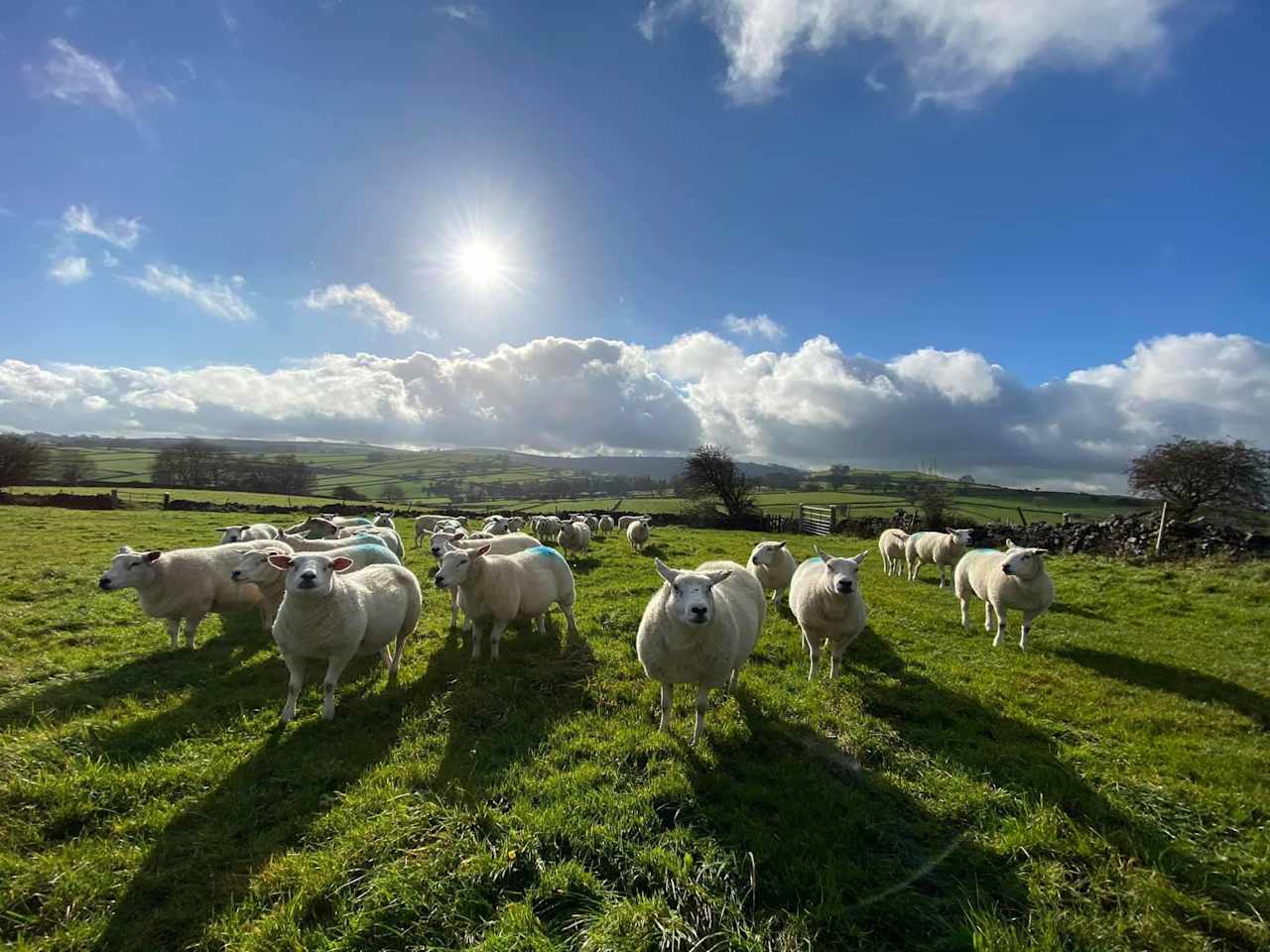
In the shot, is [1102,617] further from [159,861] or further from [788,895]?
[159,861]

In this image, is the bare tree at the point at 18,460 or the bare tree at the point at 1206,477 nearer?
the bare tree at the point at 1206,477

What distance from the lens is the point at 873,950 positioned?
122 inches

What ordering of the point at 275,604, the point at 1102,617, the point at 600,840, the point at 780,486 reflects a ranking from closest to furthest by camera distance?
1. the point at 600,840
2. the point at 275,604
3. the point at 1102,617
4. the point at 780,486

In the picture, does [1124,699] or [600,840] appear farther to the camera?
[1124,699]

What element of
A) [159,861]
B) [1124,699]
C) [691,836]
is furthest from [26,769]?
[1124,699]

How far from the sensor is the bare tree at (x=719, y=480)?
133 ft

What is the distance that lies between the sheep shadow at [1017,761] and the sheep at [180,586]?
35.0ft

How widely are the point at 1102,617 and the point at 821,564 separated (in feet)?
26.1

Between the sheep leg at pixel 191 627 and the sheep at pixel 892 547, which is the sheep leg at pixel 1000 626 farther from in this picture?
the sheep leg at pixel 191 627

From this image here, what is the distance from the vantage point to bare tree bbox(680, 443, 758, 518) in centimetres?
4056

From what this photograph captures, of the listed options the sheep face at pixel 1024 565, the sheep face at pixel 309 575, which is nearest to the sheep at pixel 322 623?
the sheep face at pixel 309 575

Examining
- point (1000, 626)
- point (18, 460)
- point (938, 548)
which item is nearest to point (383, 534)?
point (1000, 626)

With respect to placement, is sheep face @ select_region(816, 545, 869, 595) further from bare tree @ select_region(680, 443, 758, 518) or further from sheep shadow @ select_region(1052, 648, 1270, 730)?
bare tree @ select_region(680, 443, 758, 518)

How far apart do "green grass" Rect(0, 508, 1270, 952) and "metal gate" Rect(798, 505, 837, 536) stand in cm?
2531
